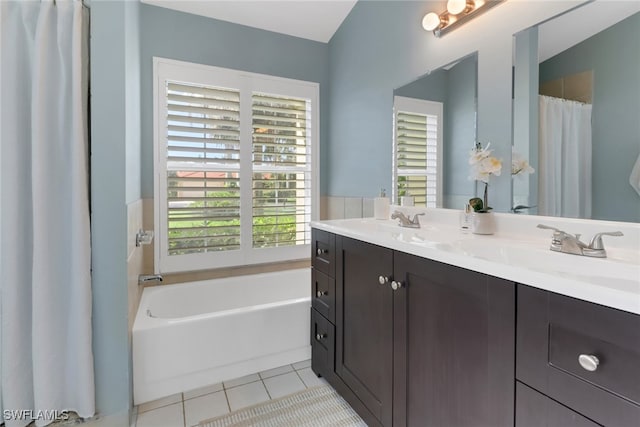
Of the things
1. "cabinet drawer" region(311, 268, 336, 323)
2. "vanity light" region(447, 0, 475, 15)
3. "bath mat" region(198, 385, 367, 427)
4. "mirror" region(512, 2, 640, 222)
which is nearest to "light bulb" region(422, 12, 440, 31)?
"vanity light" region(447, 0, 475, 15)

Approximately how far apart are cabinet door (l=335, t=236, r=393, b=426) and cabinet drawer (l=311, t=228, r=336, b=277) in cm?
5

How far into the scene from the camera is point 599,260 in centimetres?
92

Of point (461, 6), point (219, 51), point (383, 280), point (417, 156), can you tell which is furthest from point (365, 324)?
point (219, 51)

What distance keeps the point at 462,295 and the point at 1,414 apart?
1.97 meters

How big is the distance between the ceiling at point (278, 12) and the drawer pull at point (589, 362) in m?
2.71

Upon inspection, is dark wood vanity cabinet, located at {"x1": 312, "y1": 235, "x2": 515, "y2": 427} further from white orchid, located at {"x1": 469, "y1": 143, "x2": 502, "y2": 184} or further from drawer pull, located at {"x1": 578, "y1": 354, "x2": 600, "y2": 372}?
white orchid, located at {"x1": 469, "y1": 143, "x2": 502, "y2": 184}

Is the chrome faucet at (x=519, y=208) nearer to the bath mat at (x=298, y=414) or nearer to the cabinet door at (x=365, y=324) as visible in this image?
the cabinet door at (x=365, y=324)

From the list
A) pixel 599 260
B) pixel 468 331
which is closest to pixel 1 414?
pixel 468 331

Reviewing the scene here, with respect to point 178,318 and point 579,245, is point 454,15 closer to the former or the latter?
point 579,245

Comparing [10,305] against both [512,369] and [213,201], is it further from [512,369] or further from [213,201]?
[512,369]

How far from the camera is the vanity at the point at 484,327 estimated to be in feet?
2.10

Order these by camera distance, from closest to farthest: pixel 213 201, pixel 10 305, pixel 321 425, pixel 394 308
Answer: pixel 394 308
pixel 10 305
pixel 321 425
pixel 213 201

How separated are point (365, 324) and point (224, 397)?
96cm

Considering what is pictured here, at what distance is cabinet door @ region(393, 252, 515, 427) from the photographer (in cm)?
83
